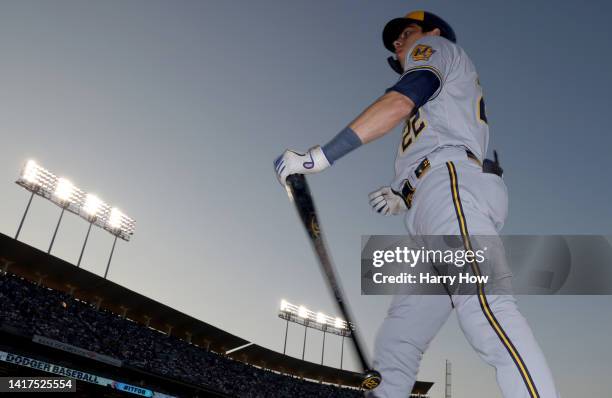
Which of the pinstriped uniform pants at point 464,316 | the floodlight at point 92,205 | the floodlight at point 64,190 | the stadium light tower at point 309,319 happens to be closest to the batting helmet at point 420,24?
the pinstriped uniform pants at point 464,316

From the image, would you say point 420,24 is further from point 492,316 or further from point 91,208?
point 91,208

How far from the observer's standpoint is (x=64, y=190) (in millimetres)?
30719

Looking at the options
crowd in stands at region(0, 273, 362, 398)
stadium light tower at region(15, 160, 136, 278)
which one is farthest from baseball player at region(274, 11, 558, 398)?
stadium light tower at region(15, 160, 136, 278)

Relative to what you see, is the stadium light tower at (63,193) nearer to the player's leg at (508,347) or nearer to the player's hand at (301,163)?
the player's hand at (301,163)

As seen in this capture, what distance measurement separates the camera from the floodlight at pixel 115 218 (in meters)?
33.8

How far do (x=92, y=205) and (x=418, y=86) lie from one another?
34139mm

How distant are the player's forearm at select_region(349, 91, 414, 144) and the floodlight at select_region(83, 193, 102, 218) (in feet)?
111

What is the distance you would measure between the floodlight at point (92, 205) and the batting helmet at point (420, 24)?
108 feet

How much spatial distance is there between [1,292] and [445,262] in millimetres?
23898

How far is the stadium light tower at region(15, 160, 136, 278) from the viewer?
29.3 m

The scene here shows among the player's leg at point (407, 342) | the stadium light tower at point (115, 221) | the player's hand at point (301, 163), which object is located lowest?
the player's leg at point (407, 342)

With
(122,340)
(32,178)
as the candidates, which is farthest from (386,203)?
(32,178)
